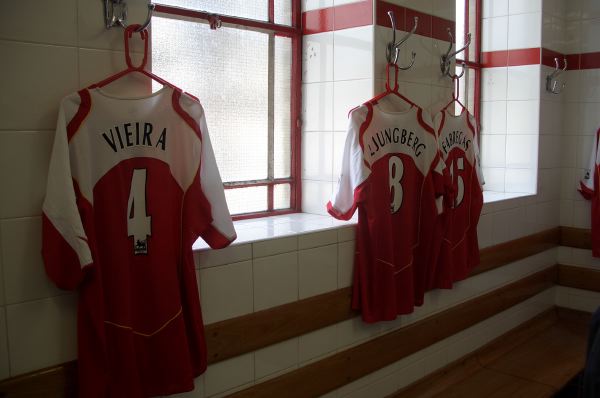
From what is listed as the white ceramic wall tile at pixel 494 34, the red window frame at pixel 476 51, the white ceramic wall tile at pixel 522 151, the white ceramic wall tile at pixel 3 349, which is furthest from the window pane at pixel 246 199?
the white ceramic wall tile at pixel 494 34

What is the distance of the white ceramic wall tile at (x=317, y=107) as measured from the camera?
9.07 ft

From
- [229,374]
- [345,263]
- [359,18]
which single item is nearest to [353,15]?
[359,18]

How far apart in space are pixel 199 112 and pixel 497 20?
2766mm

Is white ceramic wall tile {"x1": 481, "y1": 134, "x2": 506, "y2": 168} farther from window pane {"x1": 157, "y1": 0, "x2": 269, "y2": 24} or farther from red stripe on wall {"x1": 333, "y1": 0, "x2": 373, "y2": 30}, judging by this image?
window pane {"x1": 157, "y1": 0, "x2": 269, "y2": 24}

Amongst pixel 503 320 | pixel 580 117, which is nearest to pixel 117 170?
pixel 503 320

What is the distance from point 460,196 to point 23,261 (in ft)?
7.29

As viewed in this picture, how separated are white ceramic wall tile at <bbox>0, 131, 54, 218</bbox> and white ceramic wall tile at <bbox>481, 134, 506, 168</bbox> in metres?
3.14

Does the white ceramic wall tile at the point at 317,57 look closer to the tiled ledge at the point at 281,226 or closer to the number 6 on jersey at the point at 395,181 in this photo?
the number 6 on jersey at the point at 395,181

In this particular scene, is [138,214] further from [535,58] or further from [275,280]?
[535,58]

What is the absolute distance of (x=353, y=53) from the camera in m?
2.68

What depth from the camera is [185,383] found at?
6.11 ft

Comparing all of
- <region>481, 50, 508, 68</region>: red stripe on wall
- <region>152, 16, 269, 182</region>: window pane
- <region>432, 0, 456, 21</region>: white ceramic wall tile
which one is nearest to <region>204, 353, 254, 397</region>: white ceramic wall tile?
<region>152, 16, 269, 182</region>: window pane

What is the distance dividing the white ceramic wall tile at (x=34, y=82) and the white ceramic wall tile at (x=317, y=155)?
130 cm

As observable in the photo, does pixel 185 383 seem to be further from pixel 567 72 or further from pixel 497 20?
pixel 567 72
